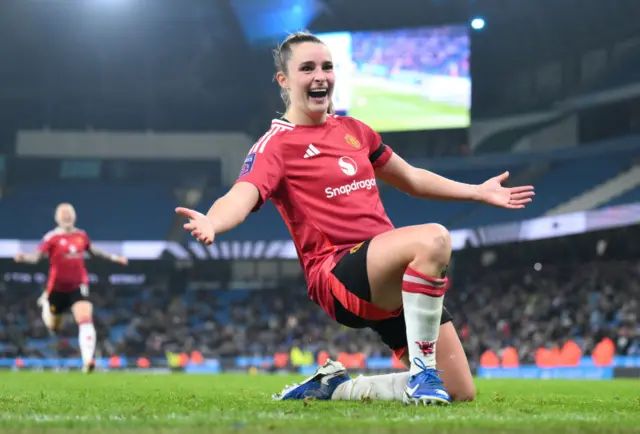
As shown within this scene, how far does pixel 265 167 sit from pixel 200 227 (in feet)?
3.01

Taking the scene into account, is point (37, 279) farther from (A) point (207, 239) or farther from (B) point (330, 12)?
(A) point (207, 239)

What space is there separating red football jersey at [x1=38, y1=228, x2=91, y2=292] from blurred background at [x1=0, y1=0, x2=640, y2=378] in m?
Result: 11.6

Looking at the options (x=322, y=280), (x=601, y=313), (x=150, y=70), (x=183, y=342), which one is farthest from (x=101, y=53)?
(x=322, y=280)

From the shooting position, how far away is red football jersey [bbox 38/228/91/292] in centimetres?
1211

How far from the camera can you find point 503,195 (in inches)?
196

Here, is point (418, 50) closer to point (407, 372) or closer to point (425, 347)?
point (407, 372)

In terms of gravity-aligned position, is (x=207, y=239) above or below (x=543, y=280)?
below

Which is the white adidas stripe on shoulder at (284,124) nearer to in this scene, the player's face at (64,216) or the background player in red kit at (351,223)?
the background player in red kit at (351,223)

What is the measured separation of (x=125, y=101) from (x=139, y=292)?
758cm

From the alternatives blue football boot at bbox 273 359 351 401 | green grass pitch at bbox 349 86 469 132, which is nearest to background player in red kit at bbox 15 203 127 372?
blue football boot at bbox 273 359 351 401

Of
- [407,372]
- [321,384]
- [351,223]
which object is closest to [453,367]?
[407,372]

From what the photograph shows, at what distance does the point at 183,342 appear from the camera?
28.4m

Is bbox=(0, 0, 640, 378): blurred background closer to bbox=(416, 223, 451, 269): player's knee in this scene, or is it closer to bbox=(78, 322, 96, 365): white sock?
bbox=(78, 322, 96, 365): white sock

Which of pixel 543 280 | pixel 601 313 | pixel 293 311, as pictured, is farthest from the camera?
pixel 293 311
